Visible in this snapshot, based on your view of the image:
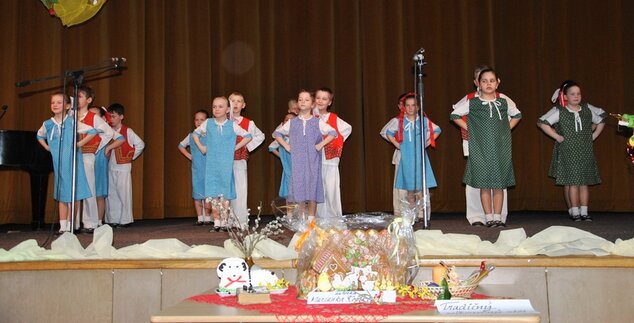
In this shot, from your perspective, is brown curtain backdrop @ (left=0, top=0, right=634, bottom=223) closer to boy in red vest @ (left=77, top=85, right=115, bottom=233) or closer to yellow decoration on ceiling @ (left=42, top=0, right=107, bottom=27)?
yellow decoration on ceiling @ (left=42, top=0, right=107, bottom=27)

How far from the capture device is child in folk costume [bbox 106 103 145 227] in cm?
705

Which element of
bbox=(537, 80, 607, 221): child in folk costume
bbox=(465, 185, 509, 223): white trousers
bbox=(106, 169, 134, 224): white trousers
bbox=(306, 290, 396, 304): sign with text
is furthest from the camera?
bbox=(106, 169, 134, 224): white trousers

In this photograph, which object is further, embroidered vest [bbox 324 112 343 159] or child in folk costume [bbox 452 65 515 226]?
embroidered vest [bbox 324 112 343 159]

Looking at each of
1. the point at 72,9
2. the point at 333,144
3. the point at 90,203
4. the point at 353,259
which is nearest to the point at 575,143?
the point at 333,144

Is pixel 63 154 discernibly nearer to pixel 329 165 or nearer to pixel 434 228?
pixel 329 165

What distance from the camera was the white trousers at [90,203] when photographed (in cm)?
629

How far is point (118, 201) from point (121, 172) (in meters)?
0.32

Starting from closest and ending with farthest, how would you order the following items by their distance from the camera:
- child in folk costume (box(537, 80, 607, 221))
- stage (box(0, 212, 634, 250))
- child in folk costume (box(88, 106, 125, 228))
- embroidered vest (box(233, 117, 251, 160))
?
stage (box(0, 212, 634, 250)) → child in folk costume (box(537, 80, 607, 221)) → embroidered vest (box(233, 117, 251, 160)) → child in folk costume (box(88, 106, 125, 228))

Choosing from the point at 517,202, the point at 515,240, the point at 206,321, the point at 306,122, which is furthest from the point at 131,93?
the point at 206,321

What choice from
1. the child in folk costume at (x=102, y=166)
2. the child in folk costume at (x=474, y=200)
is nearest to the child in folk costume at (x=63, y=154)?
the child in folk costume at (x=102, y=166)

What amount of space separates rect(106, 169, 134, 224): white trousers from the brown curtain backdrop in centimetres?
53

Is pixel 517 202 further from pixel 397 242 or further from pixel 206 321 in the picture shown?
pixel 206 321

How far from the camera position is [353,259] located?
8.30 feet

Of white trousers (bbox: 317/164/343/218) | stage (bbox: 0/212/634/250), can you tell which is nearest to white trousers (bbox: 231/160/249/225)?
stage (bbox: 0/212/634/250)
